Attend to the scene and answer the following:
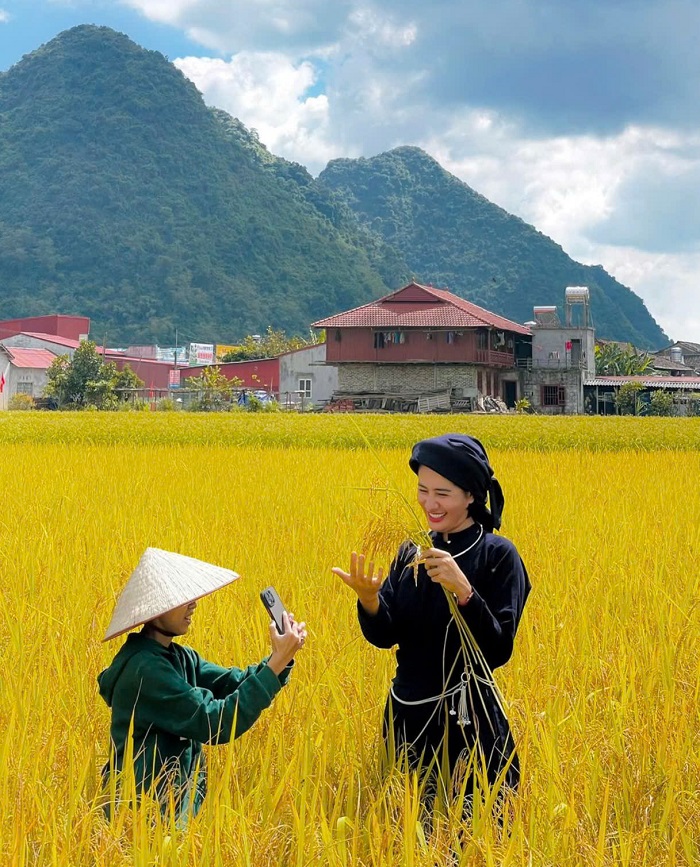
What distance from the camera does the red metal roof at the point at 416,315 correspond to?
35500 millimetres

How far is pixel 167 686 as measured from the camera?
6.33 feet

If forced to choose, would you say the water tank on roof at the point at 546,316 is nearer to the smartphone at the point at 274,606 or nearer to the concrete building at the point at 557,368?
the concrete building at the point at 557,368

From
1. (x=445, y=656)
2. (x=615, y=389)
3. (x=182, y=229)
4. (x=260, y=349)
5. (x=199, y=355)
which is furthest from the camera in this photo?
(x=182, y=229)

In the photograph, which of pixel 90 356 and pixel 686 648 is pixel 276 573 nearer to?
pixel 686 648

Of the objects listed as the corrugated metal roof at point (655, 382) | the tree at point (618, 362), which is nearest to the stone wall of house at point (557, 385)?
the corrugated metal roof at point (655, 382)

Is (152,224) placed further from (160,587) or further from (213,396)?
(160,587)

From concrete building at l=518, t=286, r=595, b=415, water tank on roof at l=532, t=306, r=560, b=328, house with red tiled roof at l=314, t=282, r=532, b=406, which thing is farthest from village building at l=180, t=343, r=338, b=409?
water tank on roof at l=532, t=306, r=560, b=328

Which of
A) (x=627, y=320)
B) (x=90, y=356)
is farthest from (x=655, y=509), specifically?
(x=627, y=320)

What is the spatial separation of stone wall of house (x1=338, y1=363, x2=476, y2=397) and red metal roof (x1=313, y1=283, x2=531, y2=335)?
56.4 inches

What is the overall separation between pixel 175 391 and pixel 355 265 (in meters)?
39.2

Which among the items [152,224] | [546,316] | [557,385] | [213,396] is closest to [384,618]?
[213,396]

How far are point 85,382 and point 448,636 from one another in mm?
32919

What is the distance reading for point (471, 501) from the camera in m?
2.17

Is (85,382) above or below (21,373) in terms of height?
below
